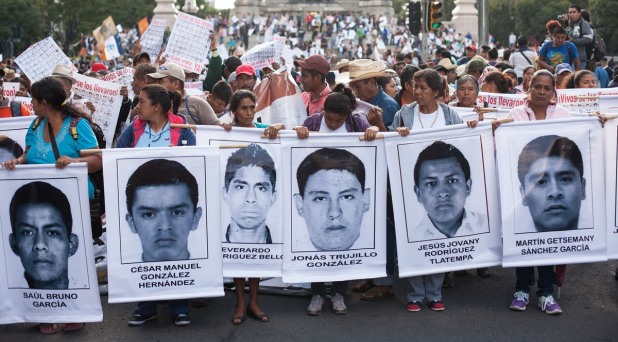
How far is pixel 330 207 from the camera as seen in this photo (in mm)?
7523

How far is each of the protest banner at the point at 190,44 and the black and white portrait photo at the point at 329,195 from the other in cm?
565

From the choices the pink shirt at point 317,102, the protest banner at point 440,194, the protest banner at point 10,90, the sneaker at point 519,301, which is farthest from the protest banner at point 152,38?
the sneaker at point 519,301

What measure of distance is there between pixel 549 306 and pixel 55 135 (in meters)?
4.11

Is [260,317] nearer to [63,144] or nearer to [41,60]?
[63,144]

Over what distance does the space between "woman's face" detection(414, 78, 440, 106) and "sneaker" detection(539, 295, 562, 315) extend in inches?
72.8

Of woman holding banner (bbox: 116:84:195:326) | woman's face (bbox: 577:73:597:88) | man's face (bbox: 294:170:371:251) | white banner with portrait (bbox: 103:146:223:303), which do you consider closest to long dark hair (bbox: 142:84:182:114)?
woman holding banner (bbox: 116:84:195:326)

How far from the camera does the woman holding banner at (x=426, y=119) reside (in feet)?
25.5

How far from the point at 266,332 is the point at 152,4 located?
83.6 meters

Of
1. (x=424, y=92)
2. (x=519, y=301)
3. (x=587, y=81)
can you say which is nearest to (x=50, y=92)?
(x=424, y=92)

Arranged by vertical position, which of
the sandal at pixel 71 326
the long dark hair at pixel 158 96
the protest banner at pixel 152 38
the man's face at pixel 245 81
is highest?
the protest banner at pixel 152 38

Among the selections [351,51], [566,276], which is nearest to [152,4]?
[351,51]

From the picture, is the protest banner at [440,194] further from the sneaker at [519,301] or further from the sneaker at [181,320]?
the sneaker at [181,320]

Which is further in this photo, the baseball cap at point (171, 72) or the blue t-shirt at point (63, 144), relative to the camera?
the baseball cap at point (171, 72)

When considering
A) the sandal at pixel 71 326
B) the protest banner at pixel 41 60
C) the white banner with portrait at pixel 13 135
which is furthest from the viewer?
the protest banner at pixel 41 60
